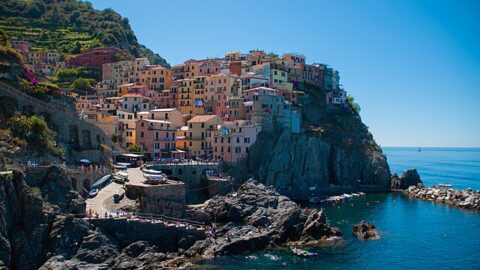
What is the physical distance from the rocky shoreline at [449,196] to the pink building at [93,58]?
78981 mm

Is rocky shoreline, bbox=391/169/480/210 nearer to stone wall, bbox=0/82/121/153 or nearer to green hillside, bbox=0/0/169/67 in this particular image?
stone wall, bbox=0/82/121/153

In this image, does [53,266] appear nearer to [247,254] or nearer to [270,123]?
[247,254]

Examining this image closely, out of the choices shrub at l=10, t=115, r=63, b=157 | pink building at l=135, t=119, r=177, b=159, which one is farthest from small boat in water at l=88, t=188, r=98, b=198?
pink building at l=135, t=119, r=177, b=159

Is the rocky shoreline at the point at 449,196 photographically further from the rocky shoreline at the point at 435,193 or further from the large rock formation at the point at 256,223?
the large rock formation at the point at 256,223

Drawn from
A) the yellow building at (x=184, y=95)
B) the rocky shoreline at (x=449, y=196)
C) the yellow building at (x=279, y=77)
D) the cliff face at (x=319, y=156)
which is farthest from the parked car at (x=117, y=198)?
the rocky shoreline at (x=449, y=196)

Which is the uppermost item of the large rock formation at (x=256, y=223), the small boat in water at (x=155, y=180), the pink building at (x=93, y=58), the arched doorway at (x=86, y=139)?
the pink building at (x=93, y=58)

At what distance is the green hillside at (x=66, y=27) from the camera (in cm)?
14525

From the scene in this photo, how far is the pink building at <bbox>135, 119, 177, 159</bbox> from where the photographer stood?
87.2 m

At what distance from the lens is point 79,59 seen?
13125 centimetres

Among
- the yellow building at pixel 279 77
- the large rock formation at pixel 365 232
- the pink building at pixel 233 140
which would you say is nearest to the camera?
the large rock formation at pixel 365 232

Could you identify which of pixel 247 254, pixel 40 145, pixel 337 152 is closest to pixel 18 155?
pixel 40 145

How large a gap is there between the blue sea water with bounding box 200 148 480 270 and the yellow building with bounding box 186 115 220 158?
24.6 m

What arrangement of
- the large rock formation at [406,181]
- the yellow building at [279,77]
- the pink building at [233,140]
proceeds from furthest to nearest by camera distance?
the large rock formation at [406,181] → the yellow building at [279,77] → the pink building at [233,140]

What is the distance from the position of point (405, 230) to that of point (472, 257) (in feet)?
45.5
